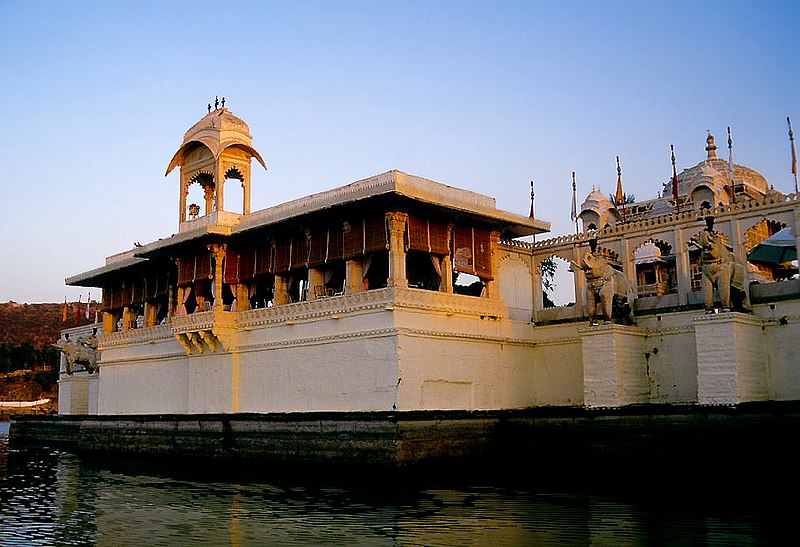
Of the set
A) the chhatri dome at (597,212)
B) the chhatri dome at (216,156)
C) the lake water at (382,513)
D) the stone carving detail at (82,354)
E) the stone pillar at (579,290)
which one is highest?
the chhatri dome at (216,156)

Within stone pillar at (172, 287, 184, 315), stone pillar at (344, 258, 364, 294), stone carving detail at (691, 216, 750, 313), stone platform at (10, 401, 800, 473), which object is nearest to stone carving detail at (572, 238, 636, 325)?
stone carving detail at (691, 216, 750, 313)

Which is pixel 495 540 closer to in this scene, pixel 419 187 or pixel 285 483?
pixel 285 483

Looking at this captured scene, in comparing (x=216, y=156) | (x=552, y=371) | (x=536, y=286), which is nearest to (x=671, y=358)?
(x=552, y=371)

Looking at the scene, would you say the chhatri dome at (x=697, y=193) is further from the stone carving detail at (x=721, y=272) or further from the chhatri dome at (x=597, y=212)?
the stone carving detail at (x=721, y=272)

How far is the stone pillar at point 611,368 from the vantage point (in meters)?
18.2

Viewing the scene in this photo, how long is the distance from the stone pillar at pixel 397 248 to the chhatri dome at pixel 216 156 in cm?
736

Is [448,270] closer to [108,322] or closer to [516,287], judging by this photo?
[516,287]

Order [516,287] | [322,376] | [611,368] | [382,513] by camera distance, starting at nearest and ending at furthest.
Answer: [382,513]
[611,368]
[322,376]
[516,287]

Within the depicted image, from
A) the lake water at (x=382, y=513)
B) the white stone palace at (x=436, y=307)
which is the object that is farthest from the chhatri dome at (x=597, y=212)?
the lake water at (x=382, y=513)

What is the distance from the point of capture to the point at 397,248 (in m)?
19.0

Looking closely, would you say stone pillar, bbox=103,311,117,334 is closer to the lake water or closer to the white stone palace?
the white stone palace

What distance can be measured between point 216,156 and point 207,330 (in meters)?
5.57

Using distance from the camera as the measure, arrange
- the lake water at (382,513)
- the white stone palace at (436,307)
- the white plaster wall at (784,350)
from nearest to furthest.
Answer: the lake water at (382,513) < the white plaster wall at (784,350) < the white stone palace at (436,307)

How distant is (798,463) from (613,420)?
12.2 ft
